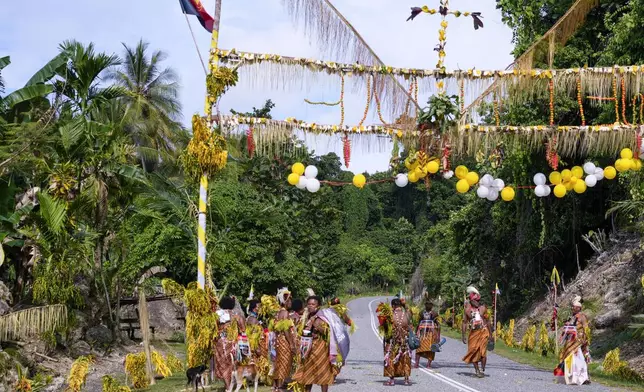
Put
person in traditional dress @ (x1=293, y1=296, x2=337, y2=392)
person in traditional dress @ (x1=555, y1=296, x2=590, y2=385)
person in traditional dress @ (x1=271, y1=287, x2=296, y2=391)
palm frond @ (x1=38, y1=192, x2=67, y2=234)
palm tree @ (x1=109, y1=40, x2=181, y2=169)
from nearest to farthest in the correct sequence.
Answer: person in traditional dress @ (x1=293, y1=296, x2=337, y2=392), person in traditional dress @ (x1=271, y1=287, x2=296, y2=391), person in traditional dress @ (x1=555, y1=296, x2=590, y2=385), palm frond @ (x1=38, y1=192, x2=67, y2=234), palm tree @ (x1=109, y1=40, x2=181, y2=169)

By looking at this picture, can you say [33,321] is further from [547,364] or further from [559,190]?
[547,364]

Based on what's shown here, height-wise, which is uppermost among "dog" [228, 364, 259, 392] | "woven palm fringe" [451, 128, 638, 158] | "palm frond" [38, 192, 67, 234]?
"woven palm fringe" [451, 128, 638, 158]

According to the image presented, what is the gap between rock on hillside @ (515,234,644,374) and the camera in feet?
66.4

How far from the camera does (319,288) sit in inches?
1645

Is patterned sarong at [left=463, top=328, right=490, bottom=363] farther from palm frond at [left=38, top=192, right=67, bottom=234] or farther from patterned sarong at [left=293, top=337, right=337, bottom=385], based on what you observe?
palm frond at [left=38, top=192, right=67, bottom=234]

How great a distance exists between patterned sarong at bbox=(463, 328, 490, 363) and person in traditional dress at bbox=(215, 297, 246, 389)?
5.14 m

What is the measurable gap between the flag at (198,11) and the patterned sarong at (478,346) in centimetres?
799

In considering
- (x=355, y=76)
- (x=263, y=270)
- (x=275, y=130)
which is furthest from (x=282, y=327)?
(x=263, y=270)

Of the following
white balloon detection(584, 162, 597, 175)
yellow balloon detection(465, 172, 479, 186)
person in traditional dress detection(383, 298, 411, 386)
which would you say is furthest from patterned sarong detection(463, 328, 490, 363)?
white balloon detection(584, 162, 597, 175)

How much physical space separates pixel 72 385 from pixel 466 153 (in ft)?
28.2

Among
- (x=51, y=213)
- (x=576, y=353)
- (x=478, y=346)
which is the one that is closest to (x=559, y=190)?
(x=576, y=353)

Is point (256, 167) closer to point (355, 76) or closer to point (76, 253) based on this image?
point (76, 253)

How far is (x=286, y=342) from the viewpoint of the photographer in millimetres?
12414

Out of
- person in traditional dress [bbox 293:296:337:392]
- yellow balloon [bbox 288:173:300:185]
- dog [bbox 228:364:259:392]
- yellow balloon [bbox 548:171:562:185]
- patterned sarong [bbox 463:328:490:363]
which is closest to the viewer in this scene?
person in traditional dress [bbox 293:296:337:392]
